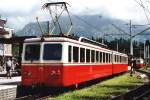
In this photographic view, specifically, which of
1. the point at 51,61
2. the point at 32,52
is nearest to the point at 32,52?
the point at 32,52

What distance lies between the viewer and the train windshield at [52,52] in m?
20.2

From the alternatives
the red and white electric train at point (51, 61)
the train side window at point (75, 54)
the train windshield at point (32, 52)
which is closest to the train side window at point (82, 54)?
the red and white electric train at point (51, 61)

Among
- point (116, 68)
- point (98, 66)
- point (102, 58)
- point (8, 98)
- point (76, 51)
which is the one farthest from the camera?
point (116, 68)

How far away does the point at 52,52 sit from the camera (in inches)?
804

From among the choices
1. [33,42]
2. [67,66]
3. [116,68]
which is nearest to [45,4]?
[33,42]

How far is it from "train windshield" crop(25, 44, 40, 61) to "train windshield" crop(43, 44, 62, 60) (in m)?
0.40

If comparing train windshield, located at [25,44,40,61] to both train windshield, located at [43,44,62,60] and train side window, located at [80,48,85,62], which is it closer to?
train windshield, located at [43,44,62,60]

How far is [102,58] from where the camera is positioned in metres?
29.9

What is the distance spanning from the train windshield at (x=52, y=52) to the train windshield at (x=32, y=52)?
0.40 metres

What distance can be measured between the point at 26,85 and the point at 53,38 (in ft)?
8.01

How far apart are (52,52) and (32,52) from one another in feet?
3.55

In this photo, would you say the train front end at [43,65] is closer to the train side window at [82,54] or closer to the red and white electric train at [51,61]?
the red and white electric train at [51,61]

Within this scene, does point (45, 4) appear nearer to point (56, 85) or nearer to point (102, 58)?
point (56, 85)

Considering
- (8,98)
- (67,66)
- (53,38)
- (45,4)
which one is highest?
(45,4)
